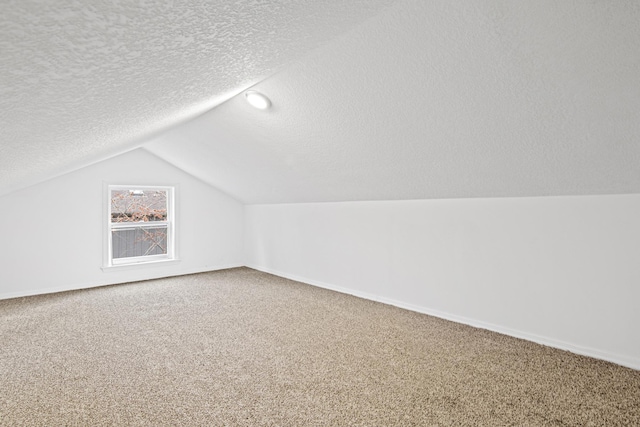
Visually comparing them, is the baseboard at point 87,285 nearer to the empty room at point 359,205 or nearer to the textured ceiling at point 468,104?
the empty room at point 359,205

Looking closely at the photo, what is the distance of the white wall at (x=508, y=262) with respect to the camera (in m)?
2.36

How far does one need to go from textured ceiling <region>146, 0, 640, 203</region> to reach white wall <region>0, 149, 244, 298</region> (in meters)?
2.16

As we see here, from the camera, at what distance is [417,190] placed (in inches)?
129

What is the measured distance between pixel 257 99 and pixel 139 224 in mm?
3320

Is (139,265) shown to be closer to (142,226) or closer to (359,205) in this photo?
(142,226)

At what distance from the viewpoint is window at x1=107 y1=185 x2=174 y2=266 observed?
5.03 m

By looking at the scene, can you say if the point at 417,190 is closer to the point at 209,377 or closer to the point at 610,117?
the point at 610,117

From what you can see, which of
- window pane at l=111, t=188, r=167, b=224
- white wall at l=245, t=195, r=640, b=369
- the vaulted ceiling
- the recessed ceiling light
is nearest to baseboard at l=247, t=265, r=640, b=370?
white wall at l=245, t=195, r=640, b=369

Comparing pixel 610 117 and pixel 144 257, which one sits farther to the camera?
pixel 144 257

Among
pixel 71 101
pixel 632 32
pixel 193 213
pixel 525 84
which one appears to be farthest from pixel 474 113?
pixel 193 213

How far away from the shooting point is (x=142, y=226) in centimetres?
526

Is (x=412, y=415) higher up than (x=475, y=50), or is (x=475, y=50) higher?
(x=475, y=50)

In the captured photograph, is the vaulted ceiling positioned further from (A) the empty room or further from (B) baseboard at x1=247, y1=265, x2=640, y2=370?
(B) baseboard at x1=247, y1=265, x2=640, y2=370

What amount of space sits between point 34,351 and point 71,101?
7.74ft
